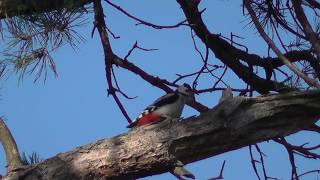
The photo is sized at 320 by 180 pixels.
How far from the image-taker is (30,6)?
7.77ft

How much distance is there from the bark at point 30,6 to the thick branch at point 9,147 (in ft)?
1.73

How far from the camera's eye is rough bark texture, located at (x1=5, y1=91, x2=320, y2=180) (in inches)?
73.0

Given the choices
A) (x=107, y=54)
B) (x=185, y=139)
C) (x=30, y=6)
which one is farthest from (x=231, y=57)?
(x=30, y=6)

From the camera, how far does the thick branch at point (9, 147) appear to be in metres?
2.05

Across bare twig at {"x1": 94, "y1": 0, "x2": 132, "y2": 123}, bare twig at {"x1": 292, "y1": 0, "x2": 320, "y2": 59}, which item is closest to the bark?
bare twig at {"x1": 94, "y1": 0, "x2": 132, "y2": 123}

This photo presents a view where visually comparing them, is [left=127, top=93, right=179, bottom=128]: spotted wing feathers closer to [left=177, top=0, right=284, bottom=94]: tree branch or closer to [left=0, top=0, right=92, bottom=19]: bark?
[left=177, top=0, right=284, bottom=94]: tree branch

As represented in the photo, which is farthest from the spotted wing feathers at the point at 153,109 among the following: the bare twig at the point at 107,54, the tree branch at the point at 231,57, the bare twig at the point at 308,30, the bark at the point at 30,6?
the bare twig at the point at 308,30

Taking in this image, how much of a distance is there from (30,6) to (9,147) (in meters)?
0.65

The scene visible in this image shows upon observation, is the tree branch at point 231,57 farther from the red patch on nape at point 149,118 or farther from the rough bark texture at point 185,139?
the rough bark texture at point 185,139

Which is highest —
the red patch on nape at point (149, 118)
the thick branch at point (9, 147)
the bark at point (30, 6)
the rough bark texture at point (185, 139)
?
the bark at point (30, 6)

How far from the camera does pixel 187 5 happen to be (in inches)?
99.3

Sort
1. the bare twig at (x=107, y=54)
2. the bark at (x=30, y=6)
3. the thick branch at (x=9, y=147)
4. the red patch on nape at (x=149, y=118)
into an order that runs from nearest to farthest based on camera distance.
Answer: the thick branch at (x=9, y=147), the bark at (x=30, y=6), the bare twig at (x=107, y=54), the red patch on nape at (x=149, y=118)

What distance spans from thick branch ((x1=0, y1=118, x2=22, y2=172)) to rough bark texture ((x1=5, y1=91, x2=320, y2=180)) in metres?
0.04

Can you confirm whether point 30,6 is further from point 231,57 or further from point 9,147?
point 231,57
